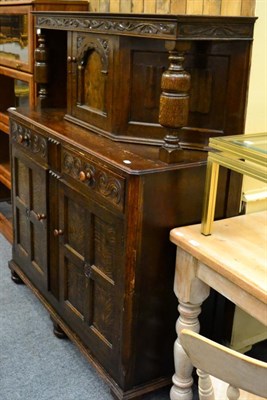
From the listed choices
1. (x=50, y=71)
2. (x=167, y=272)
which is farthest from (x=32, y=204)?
(x=167, y=272)

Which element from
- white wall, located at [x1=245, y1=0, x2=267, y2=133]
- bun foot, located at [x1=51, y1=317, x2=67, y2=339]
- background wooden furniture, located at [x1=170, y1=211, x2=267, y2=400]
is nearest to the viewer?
background wooden furniture, located at [x1=170, y1=211, x2=267, y2=400]

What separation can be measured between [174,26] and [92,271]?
913mm

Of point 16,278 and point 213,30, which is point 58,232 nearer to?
point 16,278

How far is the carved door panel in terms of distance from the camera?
1.89 meters

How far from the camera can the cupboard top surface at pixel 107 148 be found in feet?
5.27

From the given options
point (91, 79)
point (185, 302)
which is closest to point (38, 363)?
point (185, 302)

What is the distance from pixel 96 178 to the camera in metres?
1.75

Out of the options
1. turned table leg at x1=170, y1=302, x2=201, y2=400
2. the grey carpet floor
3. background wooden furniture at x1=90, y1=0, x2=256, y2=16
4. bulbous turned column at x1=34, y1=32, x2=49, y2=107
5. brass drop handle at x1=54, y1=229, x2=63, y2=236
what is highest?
background wooden furniture at x1=90, y1=0, x2=256, y2=16

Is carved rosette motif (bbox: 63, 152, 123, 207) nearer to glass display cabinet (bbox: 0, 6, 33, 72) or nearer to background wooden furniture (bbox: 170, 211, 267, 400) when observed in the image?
background wooden furniture (bbox: 170, 211, 267, 400)

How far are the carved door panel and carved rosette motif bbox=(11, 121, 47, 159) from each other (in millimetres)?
186

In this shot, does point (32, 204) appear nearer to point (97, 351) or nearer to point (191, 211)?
point (97, 351)

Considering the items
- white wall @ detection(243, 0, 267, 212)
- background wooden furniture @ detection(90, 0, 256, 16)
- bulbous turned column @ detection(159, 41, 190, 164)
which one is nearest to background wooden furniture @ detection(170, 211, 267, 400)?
white wall @ detection(243, 0, 267, 212)

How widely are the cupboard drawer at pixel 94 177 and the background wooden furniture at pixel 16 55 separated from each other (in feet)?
2.51

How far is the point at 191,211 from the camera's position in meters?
1.71
